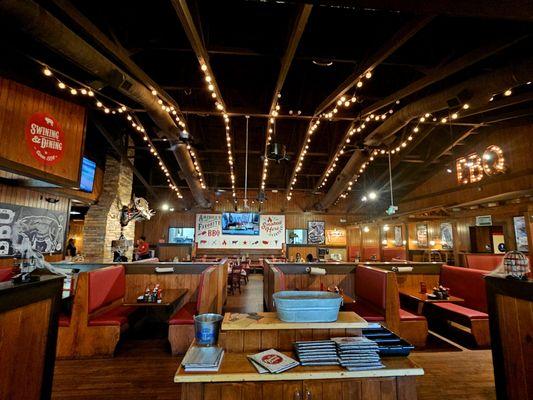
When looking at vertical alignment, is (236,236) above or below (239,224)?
below

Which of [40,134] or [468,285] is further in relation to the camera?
[40,134]

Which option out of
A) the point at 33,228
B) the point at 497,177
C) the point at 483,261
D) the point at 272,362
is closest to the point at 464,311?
the point at 483,261

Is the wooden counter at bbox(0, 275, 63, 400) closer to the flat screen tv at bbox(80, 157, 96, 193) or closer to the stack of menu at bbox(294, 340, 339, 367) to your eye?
the stack of menu at bbox(294, 340, 339, 367)

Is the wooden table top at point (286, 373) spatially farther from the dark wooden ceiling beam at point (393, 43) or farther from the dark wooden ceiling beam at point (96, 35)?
the dark wooden ceiling beam at point (96, 35)

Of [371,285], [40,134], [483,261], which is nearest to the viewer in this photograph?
[371,285]

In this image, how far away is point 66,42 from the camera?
3184 mm

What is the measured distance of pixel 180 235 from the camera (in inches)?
503

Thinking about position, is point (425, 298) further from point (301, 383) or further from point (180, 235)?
point (180, 235)

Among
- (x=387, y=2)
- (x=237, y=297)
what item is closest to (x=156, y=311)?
(x=237, y=297)

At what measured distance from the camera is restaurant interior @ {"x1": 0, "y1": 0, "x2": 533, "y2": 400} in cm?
178

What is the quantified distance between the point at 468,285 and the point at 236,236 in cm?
→ 983

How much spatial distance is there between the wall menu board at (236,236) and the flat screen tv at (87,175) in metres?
6.19

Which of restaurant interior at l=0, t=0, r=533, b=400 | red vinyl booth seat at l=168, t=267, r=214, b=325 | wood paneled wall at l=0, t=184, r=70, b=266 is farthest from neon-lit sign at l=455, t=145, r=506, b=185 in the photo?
wood paneled wall at l=0, t=184, r=70, b=266

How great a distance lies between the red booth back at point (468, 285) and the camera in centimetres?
417
